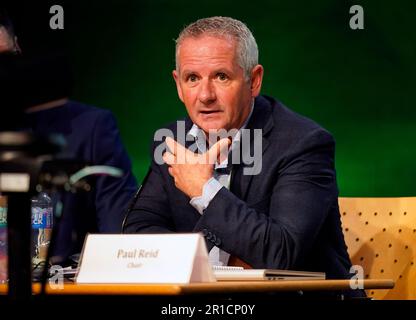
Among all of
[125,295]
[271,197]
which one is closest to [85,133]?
[271,197]

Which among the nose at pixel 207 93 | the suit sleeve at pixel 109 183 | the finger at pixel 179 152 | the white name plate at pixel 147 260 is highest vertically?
the nose at pixel 207 93

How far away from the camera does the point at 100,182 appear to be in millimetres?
3697

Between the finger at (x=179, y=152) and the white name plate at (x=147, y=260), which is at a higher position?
the finger at (x=179, y=152)

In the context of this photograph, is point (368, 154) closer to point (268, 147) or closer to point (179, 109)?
point (179, 109)

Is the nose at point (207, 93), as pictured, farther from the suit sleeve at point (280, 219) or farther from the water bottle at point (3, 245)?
the water bottle at point (3, 245)

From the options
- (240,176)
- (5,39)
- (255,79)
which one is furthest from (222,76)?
(5,39)

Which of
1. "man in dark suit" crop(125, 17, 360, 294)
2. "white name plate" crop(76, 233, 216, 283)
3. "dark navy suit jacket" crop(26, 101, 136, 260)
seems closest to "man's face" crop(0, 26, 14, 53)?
"dark navy suit jacket" crop(26, 101, 136, 260)

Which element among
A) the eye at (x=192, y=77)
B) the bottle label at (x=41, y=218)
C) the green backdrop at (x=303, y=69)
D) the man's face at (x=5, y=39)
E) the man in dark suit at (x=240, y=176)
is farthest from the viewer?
the green backdrop at (x=303, y=69)

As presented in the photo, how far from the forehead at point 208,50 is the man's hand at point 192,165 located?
0.36 metres

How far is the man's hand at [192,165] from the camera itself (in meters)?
2.79

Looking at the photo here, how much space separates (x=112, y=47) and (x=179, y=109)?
403 mm

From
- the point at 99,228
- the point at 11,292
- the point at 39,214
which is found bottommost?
the point at 99,228

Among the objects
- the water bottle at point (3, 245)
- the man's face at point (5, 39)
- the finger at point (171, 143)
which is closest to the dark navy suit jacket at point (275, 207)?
the finger at point (171, 143)
